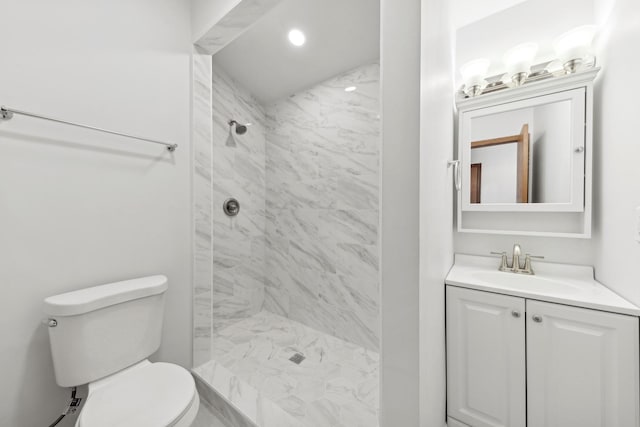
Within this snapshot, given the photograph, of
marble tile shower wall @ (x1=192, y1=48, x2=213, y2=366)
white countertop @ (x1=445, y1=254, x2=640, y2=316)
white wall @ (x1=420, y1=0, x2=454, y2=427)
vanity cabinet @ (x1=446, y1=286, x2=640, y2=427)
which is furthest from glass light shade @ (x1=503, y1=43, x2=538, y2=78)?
marble tile shower wall @ (x1=192, y1=48, x2=213, y2=366)

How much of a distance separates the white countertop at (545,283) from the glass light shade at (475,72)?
3.74 ft

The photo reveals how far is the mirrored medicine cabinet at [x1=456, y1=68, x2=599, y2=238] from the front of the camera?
1.39 m

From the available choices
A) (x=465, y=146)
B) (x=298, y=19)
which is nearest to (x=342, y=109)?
(x=298, y=19)

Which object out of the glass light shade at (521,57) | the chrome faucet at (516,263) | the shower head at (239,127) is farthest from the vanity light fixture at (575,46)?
the shower head at (239,127)

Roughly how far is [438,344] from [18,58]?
7.26 feet

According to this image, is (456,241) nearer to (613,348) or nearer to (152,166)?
(613,348)

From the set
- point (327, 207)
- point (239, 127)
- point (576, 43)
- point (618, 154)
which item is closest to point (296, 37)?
point (239, 127)

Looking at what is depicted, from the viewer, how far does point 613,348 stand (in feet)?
3.28

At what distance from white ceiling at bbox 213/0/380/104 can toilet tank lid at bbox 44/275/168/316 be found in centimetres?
188

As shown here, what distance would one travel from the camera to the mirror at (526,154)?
55.6 inches

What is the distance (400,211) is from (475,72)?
1.41 metres

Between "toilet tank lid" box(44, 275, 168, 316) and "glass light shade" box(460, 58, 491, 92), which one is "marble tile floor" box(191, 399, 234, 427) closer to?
"toilet tank lid" box(44, 275, 168, 316)

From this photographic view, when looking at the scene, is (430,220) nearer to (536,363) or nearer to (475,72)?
(536,363)

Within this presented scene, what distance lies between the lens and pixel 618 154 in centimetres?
117
